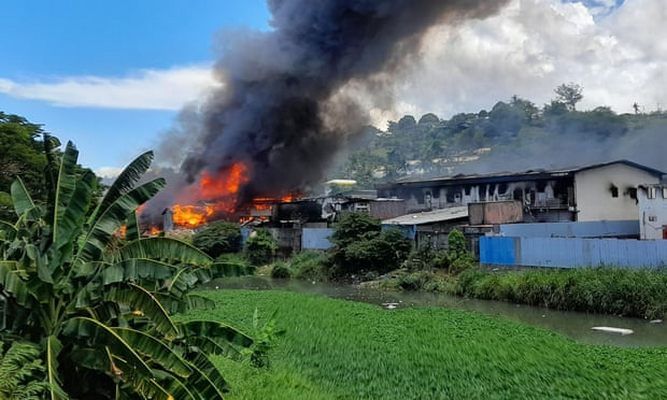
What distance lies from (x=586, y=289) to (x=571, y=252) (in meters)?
3.31

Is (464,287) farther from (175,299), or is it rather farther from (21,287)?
(21,287)

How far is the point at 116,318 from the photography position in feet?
19.3

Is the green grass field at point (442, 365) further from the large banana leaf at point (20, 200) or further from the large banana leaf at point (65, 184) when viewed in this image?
the large banana leaf at point (20, 200)

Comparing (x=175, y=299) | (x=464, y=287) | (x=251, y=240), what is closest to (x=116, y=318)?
(x=175, y=299)

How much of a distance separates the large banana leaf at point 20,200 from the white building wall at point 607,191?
28.9 meters

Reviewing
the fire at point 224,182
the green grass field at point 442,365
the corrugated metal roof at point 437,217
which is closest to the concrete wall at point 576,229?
the corrugated metal roof at point 437,217

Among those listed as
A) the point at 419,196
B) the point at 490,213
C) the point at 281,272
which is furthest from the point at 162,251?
the point at 419,196

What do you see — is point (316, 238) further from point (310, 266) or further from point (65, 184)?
point (65, 184)

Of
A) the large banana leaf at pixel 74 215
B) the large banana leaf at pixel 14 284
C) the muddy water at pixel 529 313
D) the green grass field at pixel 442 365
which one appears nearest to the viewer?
the large banana leaf at pixel 14 284

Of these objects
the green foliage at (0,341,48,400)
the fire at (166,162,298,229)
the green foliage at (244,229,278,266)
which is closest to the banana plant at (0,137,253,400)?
the green foliage at (0,341,48,400)

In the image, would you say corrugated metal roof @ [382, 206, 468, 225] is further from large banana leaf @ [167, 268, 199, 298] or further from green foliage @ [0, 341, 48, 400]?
green foliage @ [0, 341, 48, 400]

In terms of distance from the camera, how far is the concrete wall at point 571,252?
1856cm

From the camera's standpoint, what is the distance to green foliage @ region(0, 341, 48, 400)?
4461mm

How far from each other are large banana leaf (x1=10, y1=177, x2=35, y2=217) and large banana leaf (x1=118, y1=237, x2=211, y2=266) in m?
1.66
